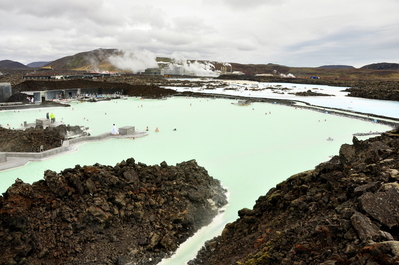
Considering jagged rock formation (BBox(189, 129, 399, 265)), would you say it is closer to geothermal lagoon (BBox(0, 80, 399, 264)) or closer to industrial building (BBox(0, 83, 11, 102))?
geothermal lagoon (BBox(0, 80, 399, 264))

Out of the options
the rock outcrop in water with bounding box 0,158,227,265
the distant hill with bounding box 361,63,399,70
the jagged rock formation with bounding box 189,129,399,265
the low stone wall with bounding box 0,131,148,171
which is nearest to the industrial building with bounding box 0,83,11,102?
the low stone wall with bounding box 0,131,148,171

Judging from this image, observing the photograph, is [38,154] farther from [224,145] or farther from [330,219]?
[330,219]

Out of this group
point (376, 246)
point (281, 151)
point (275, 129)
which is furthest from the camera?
point (275, 129)

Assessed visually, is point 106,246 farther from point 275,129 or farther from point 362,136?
point 362,136

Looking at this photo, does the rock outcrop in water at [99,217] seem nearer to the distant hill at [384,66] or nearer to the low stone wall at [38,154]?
the low stone wall at [38,154]

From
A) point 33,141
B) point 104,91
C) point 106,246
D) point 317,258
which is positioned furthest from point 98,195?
point 104,91

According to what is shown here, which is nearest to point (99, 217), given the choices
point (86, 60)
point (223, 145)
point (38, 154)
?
point (38, 154)
